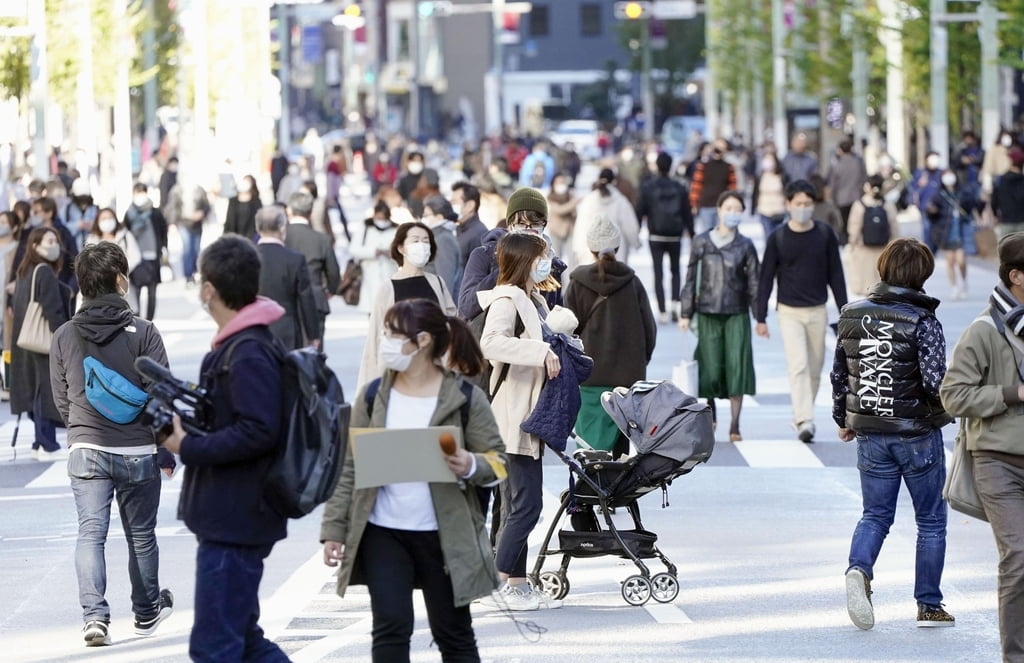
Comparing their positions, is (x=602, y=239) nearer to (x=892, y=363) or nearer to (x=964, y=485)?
(x=892, y=363)

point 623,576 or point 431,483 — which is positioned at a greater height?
point 431,483

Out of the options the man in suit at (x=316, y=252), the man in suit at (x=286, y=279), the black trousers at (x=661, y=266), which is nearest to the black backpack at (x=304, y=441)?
the man in suit at (x=286, y=279)

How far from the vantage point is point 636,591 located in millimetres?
9844

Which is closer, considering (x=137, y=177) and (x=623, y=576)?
(x=623, y=576)

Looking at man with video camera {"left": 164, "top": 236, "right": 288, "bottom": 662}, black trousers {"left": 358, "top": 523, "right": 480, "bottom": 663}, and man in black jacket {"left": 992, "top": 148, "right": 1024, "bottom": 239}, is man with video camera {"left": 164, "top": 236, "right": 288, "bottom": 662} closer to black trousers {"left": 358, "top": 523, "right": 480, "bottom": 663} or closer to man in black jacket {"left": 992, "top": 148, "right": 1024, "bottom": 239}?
black trousers {"left": 358, "top": 523, "right": 480, "bottom": 663}

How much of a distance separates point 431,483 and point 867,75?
144 feet

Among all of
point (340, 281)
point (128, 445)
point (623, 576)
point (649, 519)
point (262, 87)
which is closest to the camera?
point (128, 445)

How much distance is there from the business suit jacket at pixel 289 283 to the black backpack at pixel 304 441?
26.3ft

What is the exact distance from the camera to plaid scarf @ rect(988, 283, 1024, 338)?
26.1 feet

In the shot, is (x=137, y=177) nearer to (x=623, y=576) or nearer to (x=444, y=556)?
(x=623, y=576)

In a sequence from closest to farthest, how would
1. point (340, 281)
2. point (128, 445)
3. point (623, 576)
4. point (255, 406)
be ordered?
point (255, 406) < point (128, 445) < point (623, 576) < point (340, 281)

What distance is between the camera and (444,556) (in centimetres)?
670

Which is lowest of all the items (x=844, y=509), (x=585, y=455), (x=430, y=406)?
(x=844, y=509)

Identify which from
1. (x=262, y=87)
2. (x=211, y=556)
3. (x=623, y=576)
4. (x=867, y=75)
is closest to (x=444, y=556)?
(x=211, y=556)
